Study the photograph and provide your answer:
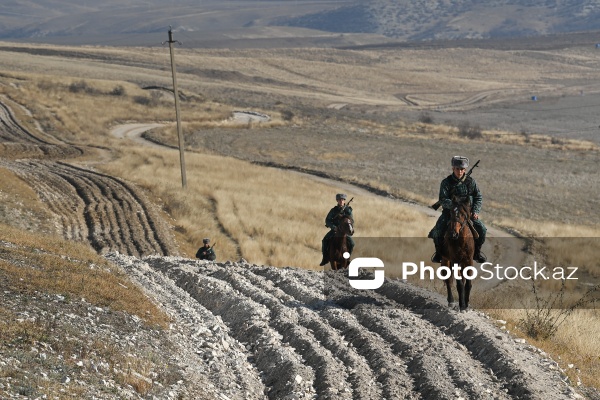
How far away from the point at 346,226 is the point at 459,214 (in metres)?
4.62

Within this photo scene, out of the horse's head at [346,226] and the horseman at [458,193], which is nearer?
the horseman at [458,193]

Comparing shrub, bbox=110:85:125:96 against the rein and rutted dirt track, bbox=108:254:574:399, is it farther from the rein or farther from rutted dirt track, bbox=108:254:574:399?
the rein

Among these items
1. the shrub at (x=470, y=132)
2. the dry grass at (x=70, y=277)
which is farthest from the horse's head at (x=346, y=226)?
the shrub at (x=470, y=132)

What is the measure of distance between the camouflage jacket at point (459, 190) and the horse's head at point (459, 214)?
11 cm

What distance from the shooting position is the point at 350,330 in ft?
46.4

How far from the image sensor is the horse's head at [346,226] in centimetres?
1822

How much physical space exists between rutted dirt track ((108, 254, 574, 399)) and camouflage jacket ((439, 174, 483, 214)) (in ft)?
6.64

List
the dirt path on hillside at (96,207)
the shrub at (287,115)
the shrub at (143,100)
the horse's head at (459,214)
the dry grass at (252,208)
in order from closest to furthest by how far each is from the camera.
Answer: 1. the horse's head at (459,214)
2. the dirt path on hillside at (96,207)
3. the dry grass at (252,208)
4. the shrub at (143,100)
5. the shrub at (287,115)

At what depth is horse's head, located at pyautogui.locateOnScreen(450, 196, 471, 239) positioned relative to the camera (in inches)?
548

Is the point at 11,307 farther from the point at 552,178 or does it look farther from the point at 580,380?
the point at 552,178

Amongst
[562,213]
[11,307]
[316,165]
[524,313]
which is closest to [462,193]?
[524,313]

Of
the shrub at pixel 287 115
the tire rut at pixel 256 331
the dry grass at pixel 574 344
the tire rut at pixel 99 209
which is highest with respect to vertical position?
the tire rut at pixel 256 331

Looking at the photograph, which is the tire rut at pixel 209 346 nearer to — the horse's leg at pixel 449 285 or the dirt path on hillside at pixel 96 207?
the horse's leg at pixel 449 285

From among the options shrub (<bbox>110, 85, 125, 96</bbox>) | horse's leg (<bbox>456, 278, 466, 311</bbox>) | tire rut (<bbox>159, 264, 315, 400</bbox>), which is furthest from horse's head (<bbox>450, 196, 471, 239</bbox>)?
shrub (<bbox>110, 85, 125, 96</bbox>)
